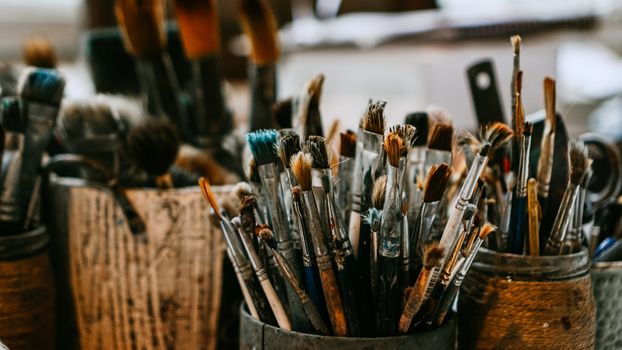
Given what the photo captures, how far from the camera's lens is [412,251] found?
55cm

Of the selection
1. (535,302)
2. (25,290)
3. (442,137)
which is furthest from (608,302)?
(25,290)

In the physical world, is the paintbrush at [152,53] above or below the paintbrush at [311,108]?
above

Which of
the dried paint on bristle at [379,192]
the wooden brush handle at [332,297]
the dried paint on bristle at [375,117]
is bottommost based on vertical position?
the wooden brush handle at [332,297]

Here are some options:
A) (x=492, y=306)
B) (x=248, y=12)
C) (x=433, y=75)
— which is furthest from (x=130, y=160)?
(x=433, y=75)

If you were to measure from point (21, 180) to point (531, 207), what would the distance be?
467mm

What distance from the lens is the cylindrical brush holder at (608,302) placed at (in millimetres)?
600

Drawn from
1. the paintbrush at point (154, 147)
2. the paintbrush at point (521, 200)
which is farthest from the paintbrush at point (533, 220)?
the paintbrush at point (154, 147)

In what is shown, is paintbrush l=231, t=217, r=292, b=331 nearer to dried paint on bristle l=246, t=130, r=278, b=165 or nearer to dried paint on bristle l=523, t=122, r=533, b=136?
dried paint on bristle l=246, t=130, r=278, b=165

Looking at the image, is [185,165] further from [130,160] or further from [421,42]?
[421,42]

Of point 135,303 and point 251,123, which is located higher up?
point 251,123

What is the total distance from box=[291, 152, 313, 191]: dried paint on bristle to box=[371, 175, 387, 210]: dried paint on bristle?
51 mm

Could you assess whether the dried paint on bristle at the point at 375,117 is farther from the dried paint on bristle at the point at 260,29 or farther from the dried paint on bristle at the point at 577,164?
the dried paint on bristle at the point at 260,29

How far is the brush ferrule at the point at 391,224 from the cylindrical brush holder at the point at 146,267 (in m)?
0.21

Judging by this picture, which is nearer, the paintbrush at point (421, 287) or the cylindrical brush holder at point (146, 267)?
the paintbrush at point (421, 287)
